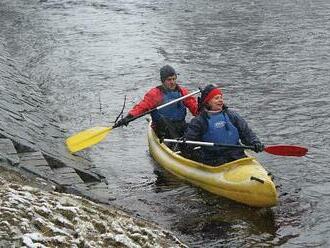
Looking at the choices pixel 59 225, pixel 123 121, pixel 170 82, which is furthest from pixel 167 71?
pixel 59 225

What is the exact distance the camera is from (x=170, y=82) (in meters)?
11.5

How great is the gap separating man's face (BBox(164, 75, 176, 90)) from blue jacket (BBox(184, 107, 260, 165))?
1826mm

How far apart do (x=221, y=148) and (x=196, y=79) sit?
9.64m

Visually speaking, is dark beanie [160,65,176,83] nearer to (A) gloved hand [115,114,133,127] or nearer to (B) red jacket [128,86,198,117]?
(B) red jacket [128,86,198,117]

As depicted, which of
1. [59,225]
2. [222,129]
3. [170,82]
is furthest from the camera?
[170,82]

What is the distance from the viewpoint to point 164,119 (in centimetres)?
1148

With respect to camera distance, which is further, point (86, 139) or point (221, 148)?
point (86, 139)

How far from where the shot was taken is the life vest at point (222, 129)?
9.66m

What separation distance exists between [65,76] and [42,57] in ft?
11.8

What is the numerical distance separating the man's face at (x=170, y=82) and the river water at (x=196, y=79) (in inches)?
68.5

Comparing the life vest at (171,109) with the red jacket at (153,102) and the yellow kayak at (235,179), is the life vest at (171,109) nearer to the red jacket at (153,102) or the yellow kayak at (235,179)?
the red jacket at (153,102)

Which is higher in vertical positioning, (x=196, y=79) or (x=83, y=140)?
(x=83, y=140)

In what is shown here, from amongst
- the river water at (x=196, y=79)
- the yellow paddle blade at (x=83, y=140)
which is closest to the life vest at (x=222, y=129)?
the river water at (x=196, y=79)

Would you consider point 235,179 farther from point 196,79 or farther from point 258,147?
point 196,79
